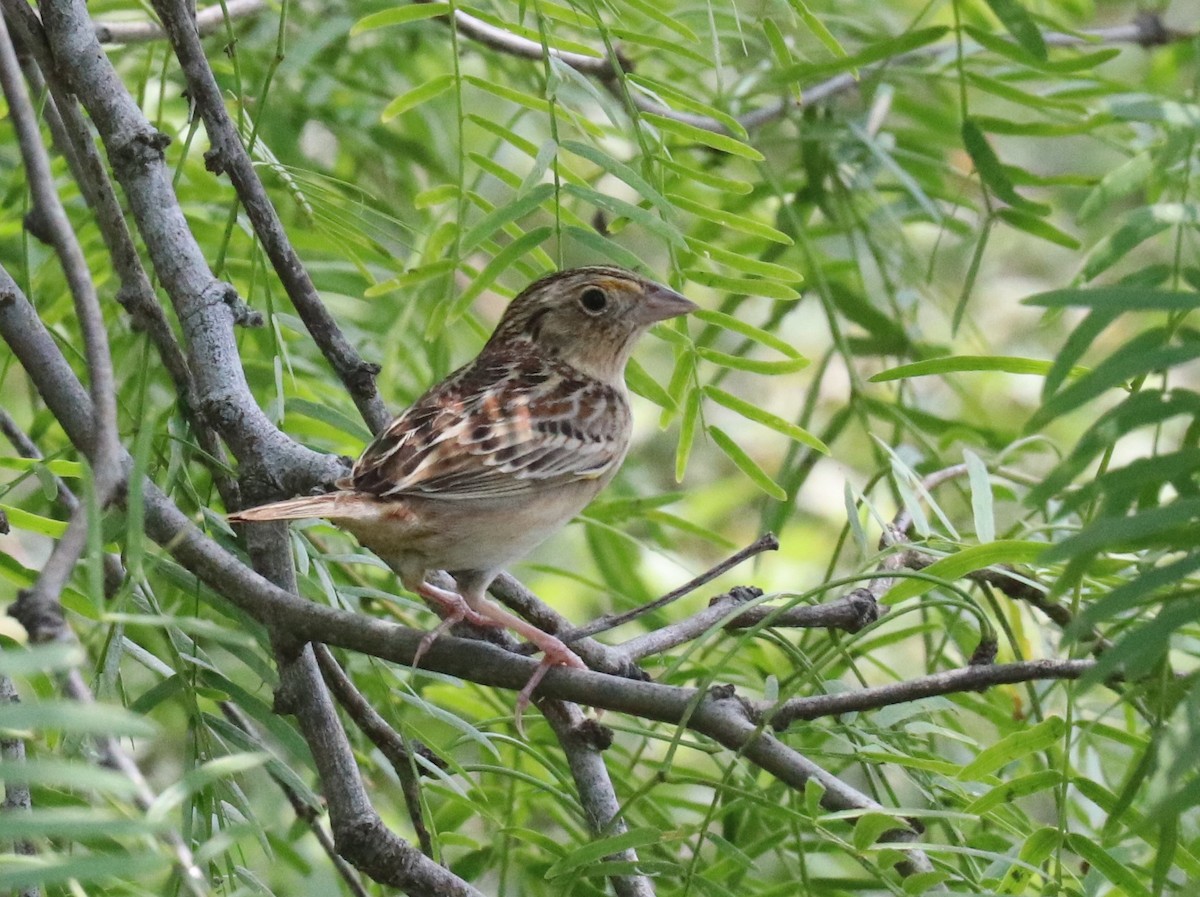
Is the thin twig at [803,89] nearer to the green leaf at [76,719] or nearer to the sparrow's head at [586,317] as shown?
the sparrow's head at [586,317]

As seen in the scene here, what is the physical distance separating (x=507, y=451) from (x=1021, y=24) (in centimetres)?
165

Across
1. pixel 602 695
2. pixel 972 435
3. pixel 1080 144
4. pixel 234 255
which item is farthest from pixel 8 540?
pixel 1080 144

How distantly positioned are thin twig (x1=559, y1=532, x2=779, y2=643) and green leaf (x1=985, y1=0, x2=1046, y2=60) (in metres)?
1.06

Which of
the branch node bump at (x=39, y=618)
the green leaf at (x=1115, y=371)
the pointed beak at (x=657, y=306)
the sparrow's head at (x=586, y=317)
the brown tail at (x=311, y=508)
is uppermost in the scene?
the sparrow's head at (x=586, y=317)

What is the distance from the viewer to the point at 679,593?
2859mm

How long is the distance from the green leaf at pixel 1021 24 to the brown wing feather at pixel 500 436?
61.8 inches

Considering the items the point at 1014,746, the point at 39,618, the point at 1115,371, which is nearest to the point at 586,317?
the point at 1014,746

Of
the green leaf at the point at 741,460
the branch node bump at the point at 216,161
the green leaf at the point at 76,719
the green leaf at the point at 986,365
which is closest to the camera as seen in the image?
the green leaf at the point at 76,719

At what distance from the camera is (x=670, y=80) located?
208 inches

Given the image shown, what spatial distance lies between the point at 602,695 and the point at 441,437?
147cm

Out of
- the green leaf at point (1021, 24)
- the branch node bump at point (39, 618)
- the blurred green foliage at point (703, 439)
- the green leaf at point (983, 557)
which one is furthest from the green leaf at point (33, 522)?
the green leaf at point (1021, 24)

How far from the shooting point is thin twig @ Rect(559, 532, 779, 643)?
2.85m

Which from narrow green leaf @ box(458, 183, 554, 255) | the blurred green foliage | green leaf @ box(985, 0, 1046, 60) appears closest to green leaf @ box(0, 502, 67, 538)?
the blurred green foliage

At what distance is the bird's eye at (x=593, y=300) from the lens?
4.49 meters
